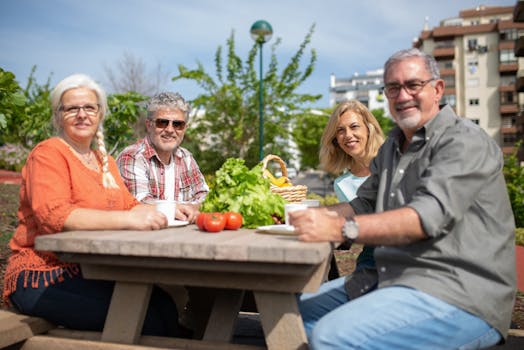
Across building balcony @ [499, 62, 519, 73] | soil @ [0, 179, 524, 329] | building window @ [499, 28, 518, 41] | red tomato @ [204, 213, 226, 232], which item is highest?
building window @ [499, 28, 518, 41]

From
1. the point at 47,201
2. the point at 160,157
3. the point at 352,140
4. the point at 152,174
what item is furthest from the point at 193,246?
the point at 352,140

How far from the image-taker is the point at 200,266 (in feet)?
7.34

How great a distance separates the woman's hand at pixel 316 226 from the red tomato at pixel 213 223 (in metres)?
0.51

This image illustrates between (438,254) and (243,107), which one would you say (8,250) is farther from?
(243,107)

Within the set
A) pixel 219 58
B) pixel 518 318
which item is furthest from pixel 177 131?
pixel 219 58

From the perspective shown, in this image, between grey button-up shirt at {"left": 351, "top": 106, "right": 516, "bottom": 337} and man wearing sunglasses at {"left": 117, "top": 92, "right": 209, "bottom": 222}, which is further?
man wearing sunglasses at {"left": 117, "top": 92, "right": 209, "bottom": 222}

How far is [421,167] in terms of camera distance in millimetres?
2480

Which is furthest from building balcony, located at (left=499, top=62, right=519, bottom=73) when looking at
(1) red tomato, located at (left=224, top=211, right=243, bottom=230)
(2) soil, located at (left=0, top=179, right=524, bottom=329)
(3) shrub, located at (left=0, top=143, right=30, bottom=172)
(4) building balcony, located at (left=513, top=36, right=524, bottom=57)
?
(1) red tomato, located at (left=224, top=211, right=243, bottom=230)

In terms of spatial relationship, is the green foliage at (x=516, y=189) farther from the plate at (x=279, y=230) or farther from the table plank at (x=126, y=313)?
the table plank at (x=126, y=313)

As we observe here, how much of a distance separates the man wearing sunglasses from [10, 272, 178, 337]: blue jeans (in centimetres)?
143

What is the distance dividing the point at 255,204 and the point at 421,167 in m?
1.04

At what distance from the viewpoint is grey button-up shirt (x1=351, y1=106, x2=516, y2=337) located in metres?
2.24

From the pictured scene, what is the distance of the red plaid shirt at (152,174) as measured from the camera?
414cm

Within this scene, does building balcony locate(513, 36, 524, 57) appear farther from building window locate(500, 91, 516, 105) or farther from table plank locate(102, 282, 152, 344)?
building window locate(500, 91, 516, 105)
